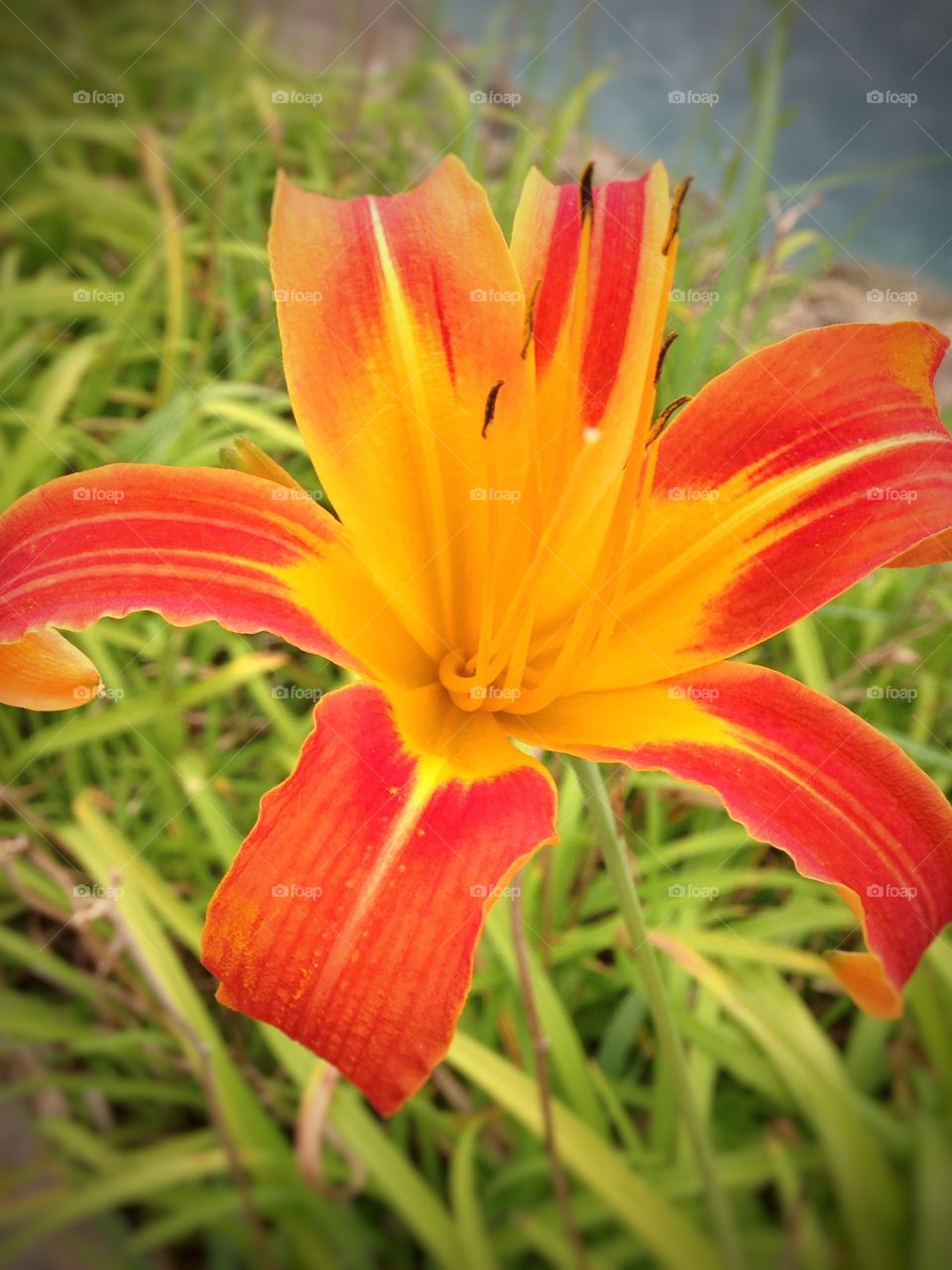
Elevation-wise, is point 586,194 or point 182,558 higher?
point 586,194

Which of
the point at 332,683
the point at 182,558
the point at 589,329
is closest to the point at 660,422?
the point at 589,329

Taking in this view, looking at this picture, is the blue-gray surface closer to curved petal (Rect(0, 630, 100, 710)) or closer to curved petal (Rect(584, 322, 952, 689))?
curved petal (Rect(584, 322, 952, 689))

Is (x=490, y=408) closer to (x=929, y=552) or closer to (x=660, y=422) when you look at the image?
(x=660, y=422)

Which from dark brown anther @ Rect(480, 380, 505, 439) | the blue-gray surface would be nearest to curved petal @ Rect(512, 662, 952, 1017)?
dark brown anther @ Rect(480, 380, 505, 439)

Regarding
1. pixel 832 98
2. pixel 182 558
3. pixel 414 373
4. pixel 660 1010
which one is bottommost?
pixel 660 1010

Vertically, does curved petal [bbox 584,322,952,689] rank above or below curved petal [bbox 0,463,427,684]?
above

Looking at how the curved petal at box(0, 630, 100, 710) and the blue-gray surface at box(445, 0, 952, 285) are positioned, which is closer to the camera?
the curved petal at box(0, 630, 100, 710)

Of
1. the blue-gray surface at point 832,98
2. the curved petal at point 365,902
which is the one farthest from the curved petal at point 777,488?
the blue-gray surface at point 832,98

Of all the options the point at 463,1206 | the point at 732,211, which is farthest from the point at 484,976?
the point at 732,211
